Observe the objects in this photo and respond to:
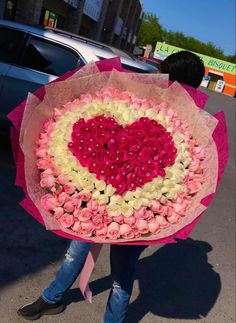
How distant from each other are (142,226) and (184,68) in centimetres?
103

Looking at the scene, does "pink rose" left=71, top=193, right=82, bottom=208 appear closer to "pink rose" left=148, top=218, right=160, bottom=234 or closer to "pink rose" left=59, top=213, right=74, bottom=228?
"pink rose" left=59, top=213, right=74, bottom=228

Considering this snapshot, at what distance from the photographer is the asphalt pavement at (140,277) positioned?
3258 mm

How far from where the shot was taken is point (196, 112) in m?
2.20

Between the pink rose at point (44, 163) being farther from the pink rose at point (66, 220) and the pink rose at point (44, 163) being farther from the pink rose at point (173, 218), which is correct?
the pink rose at point (173, 218)

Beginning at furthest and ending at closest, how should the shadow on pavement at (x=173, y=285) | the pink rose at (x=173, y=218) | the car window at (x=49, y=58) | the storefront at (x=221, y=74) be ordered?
1. the storefront at (x=221, y=74)
2. the car window at (x=49, y=58)
3. the shadow on pavement at (x=173, y=285)
4. the pink rose at (x=173, y=218)

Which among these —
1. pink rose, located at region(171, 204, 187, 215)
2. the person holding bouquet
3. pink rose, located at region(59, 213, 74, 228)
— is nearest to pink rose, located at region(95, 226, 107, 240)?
pink rose, located at region(59, 213, 74, 228)

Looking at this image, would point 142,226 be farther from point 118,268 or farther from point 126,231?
point 118,268

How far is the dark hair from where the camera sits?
2516 mm

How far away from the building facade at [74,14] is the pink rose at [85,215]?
15.2 metres

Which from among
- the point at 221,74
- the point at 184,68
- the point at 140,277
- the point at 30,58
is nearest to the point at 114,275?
the point at 184,68

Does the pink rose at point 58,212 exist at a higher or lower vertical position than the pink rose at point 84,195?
lower

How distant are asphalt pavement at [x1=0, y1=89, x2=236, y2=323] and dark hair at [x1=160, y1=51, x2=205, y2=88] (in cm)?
179

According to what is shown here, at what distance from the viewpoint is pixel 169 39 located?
96.3 metres

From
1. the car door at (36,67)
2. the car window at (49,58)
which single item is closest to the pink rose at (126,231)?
the car door at (36,67)
